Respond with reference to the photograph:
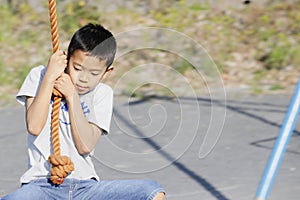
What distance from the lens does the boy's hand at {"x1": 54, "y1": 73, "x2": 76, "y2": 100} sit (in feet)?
10.7

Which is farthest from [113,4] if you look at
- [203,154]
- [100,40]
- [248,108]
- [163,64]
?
[100,40]

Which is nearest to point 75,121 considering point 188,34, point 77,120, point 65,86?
point 77,120

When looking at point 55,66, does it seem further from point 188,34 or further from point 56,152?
point 188,34

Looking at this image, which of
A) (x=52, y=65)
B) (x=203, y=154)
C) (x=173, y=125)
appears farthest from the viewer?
(x=173, y=125)

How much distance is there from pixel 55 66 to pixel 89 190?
50 cm

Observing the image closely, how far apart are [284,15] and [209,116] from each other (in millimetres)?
2897

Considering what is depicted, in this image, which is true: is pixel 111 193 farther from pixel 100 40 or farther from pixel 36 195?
pixel 100 40

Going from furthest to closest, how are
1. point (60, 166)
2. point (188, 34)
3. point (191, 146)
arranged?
point (188, 34), point (191, 146), point (60, 166)

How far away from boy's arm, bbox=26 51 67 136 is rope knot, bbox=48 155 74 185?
0.14 meters

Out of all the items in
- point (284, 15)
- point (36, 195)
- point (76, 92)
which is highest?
point (284, 15)

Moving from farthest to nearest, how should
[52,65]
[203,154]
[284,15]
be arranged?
1. [284,15]
2. [203,154]
3. [52,65]

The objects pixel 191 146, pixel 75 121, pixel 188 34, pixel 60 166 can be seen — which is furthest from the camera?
pixel 188 34

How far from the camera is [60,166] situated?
10.4 feet

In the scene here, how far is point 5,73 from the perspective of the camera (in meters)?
7.56
